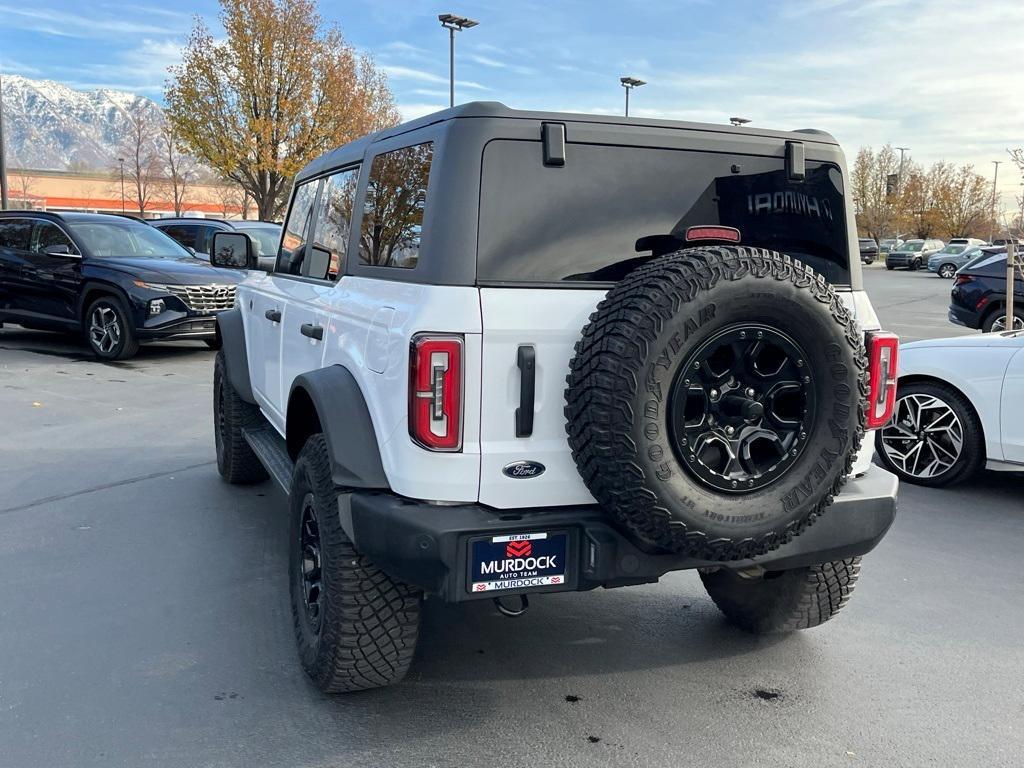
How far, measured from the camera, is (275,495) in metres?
5.80

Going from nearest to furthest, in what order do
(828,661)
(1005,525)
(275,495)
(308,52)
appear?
(828,661), (1005,525), (275,495), (308,52)

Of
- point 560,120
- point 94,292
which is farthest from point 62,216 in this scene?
point 560,120

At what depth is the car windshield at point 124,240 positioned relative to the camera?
11.8m

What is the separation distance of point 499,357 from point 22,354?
1068 centimetres

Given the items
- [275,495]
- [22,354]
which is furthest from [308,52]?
[275,495]

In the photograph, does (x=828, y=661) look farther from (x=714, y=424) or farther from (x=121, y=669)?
(x=121, y=669)

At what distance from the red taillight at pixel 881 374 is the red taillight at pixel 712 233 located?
61 centimetres

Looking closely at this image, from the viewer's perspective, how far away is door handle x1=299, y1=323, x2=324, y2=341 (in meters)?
3.63

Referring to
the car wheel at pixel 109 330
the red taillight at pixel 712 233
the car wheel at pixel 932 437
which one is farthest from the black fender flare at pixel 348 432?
the car wheel at pixel 109 330

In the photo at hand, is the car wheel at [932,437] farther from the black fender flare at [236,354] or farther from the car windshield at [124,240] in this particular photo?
the car windshield at [124,240]

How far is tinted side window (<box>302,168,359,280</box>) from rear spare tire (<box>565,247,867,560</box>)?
4.69 ft

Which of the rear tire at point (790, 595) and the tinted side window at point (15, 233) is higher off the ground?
the tinted side window at point (15, 233)

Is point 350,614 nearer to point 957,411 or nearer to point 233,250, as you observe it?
point 233,250

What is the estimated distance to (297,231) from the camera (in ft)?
15.6
